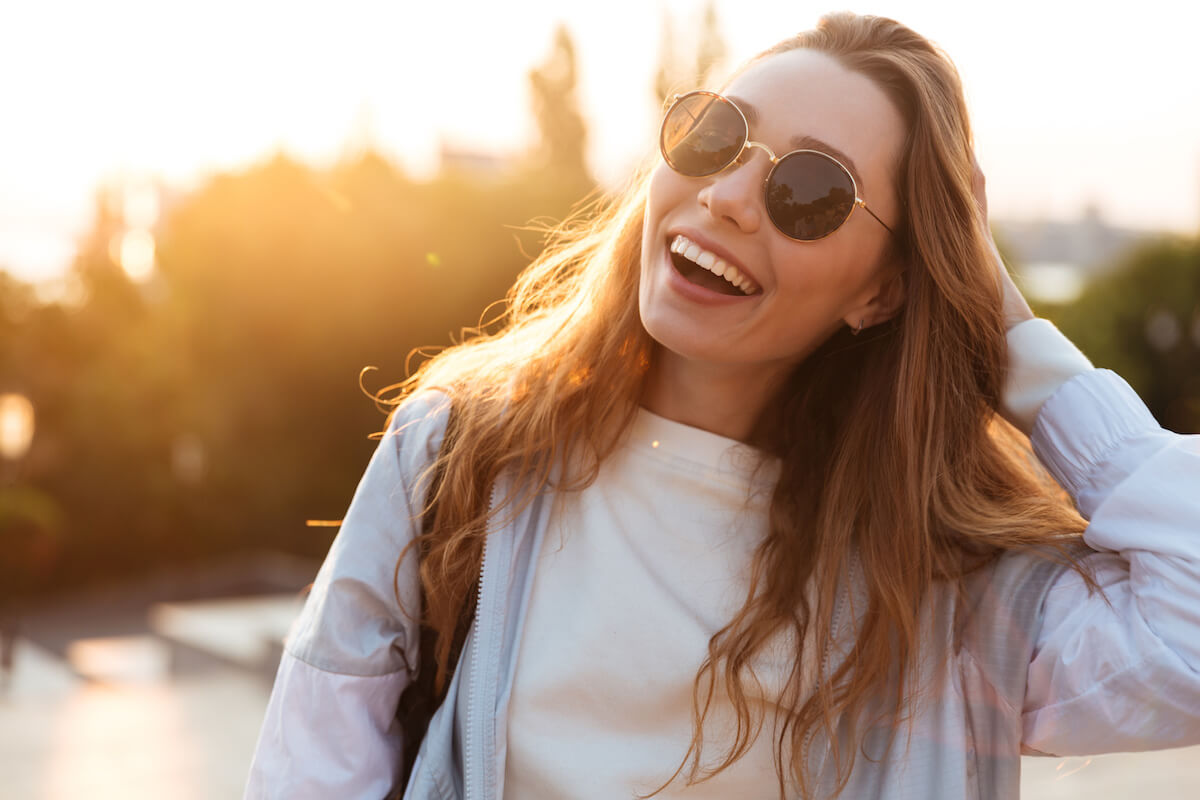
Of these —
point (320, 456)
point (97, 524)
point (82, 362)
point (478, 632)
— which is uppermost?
point (478, 632)

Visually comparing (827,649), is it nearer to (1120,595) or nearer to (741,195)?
(1120,595)

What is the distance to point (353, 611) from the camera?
1640mm

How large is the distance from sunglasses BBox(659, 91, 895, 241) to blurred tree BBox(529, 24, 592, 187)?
24.2 meters

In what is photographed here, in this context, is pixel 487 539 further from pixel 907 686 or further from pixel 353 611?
pixel 907 686

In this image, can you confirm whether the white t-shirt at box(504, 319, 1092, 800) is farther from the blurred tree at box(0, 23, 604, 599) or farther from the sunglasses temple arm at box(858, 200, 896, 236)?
the blurred tree at box(0, 23, 604, 599)

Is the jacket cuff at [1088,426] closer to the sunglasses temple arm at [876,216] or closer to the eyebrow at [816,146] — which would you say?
the sunglasses temple arm at [876,216]

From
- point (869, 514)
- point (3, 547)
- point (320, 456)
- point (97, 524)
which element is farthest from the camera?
point (97, 524)

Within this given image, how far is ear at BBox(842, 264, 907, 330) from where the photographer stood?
1.88m

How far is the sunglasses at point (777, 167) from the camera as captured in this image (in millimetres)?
1677

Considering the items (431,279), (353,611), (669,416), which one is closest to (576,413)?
(669,416)

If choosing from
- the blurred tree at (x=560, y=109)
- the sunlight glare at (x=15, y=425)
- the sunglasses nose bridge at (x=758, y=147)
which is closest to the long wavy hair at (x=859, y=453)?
the sunglasses nose bridge at (x=758, y=147)

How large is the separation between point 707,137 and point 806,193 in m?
0.20

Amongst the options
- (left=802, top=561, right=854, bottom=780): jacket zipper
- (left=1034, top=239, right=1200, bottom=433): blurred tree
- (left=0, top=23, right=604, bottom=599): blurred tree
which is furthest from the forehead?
(left=1034, top=239, right=1200, bottom=433): blurred tree

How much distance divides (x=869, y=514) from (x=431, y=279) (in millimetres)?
19032
